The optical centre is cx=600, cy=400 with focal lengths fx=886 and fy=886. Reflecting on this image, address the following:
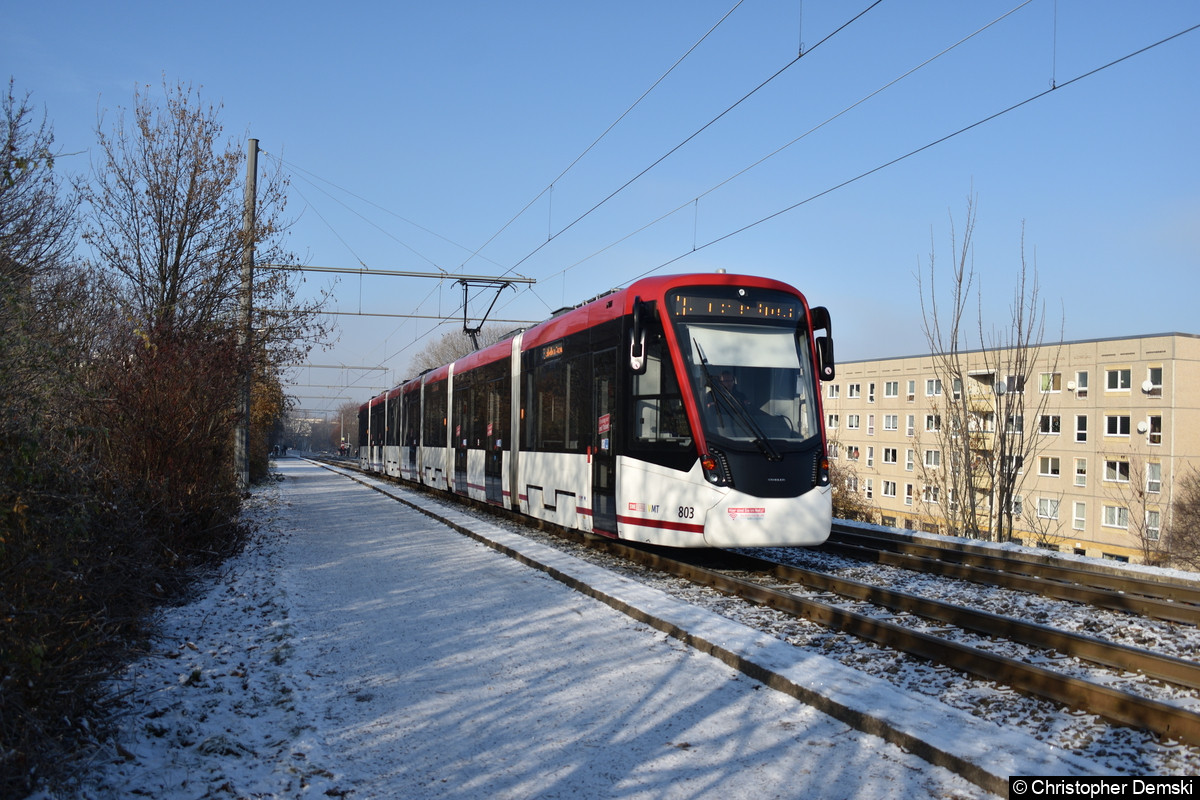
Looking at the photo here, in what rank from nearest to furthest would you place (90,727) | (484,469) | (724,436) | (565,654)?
1. (90,727)
2. (565,654)
3. (724,436)
4. (484,469)

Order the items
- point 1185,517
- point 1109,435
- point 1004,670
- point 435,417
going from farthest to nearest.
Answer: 1. point 1109,435
2. point 1185,517
3. point 435,417
4. point 1004,670

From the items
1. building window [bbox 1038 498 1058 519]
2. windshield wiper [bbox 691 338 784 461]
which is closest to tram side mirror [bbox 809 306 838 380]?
windshield wiper [bbox 691 338 784 461]

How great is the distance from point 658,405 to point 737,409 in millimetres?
982

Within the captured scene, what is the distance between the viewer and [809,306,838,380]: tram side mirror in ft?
36.4

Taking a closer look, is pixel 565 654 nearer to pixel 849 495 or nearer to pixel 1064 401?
pixel 849 495

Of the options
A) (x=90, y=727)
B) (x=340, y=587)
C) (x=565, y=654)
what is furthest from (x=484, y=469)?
(x=90, y=727)

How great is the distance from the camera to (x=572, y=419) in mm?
13211

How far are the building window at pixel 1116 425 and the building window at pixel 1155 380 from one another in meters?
1.99

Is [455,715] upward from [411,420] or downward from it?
downward

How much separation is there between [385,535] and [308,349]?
6552 mm

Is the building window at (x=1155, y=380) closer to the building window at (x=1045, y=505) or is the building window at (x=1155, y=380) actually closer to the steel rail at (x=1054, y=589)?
the building window at (x=1045, y=505)

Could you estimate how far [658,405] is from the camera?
10820 mm

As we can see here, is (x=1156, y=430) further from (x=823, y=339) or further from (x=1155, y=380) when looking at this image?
(x=823, y=339)

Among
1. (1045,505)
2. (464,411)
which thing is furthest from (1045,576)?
(1045,505)
